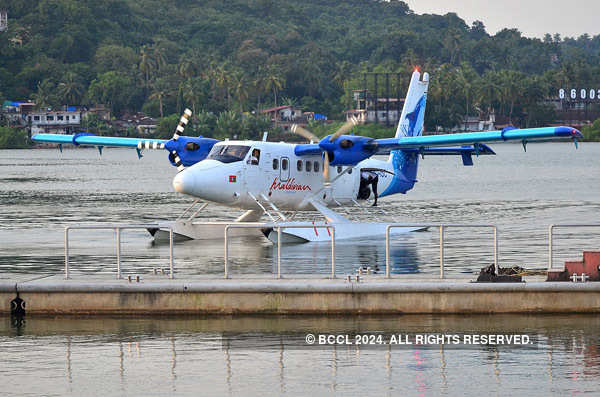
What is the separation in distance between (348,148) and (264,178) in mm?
2558

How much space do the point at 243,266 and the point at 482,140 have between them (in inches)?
345

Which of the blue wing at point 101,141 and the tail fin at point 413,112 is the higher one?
the tail fin at point 413,112

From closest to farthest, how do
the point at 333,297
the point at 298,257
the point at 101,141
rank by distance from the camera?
the point at 333,297 → the point at 298,257 → the point at 101,141

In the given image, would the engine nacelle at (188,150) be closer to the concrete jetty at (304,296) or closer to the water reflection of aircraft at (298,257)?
the water reflection of aircraft at (298,257)

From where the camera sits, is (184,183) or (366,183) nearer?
(184,183)

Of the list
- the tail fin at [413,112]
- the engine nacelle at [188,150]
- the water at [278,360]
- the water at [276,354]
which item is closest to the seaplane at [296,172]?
the engine nacelle at [188,150]

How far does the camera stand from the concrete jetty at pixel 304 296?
1752cm

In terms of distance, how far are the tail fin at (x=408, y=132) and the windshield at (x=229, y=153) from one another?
724 cm

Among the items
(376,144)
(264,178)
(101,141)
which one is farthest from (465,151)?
(101,141)

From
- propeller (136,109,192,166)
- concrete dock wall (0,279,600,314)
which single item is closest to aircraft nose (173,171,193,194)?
propeller (136,109,192,166)

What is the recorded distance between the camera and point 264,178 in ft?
97.5

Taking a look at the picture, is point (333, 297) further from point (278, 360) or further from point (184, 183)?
point (184, 183)

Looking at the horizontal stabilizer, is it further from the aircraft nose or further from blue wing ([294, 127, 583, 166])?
the aircraft nose

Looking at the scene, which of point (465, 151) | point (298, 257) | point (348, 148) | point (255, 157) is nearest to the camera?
point (298, 257)
